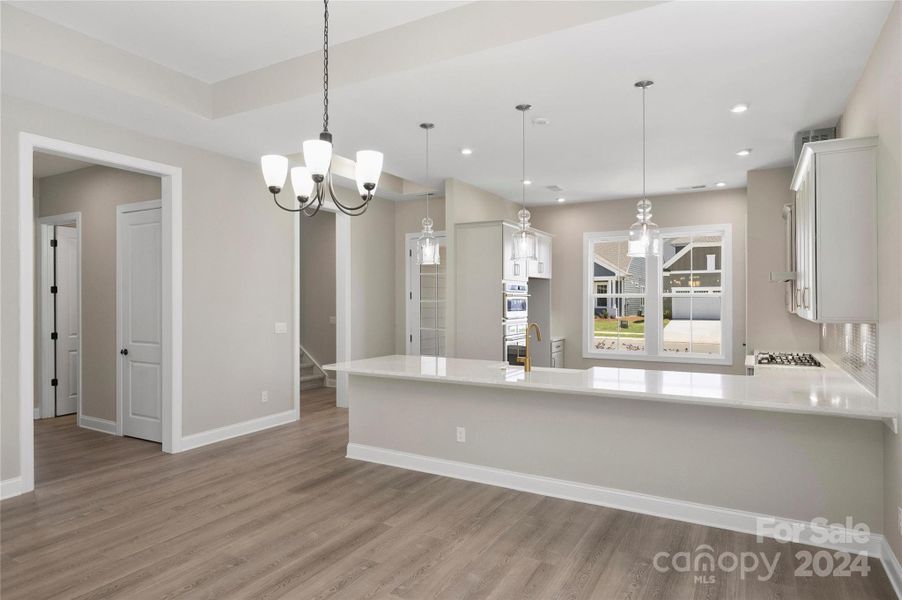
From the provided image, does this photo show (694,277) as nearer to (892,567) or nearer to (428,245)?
(428,245)

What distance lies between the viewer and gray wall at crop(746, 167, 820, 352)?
5.62 metres

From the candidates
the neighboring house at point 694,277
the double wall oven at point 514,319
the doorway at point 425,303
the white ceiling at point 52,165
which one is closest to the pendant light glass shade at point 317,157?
the double wall oven at point 514,319

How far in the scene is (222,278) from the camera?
16.8 ft

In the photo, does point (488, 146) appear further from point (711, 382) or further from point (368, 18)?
point (711, 382)

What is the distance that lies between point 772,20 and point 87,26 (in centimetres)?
Answer: 404

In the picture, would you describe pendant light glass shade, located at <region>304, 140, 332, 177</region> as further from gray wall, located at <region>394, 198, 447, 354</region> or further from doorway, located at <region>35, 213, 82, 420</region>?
doorway, located at <region>35, 213, 82, 420</region>

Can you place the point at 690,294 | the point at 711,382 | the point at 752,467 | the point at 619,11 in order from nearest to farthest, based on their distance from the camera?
the point at 619,11 < the point at 752,467 < the point at 711,382 < the point at 690,294

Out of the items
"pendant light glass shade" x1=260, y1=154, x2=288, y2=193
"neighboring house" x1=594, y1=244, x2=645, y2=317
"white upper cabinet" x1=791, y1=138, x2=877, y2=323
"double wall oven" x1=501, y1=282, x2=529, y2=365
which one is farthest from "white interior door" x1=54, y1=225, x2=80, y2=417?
"white upper cabinet" x1=791, y1=138, x2=877, y2=323

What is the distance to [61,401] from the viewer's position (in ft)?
20.8

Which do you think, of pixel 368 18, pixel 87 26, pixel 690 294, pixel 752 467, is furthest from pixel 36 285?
pixel 690 294

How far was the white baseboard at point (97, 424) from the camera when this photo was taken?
5492 millimetres

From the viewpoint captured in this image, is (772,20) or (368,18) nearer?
(772,20)

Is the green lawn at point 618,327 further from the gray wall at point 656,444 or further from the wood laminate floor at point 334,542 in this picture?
the wood laminate floor at point 334,542

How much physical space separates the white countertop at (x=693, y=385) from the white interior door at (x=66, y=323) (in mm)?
4329
